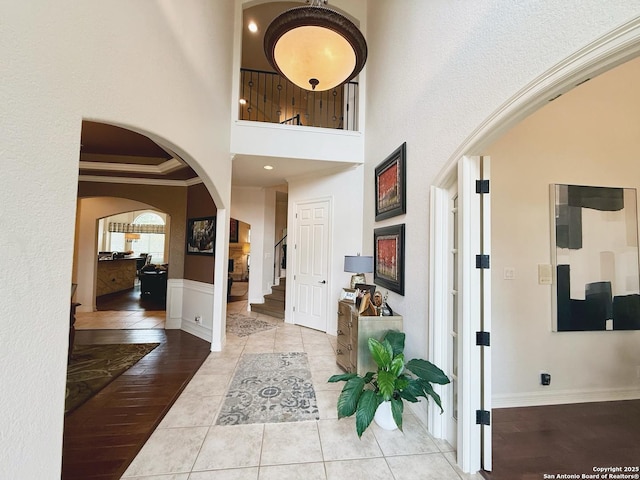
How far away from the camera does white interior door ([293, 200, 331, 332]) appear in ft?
16.3

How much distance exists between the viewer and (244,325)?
5199mm

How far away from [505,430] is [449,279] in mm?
1426

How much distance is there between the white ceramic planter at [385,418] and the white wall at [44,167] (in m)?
2.14

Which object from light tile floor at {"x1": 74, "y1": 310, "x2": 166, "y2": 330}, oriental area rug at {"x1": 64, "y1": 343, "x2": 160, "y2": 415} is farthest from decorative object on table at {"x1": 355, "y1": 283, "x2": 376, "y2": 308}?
light tile floor at {"x1": 74, "y1": 310, "x2": 166, "y2": 330}

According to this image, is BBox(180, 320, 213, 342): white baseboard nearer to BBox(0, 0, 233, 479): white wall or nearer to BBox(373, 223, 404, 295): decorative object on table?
BBox(373, 223, 404, 295): decorative object on table

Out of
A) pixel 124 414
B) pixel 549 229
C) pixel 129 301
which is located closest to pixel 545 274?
pixel 549 229

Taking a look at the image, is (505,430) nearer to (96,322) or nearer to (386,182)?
(386,182)

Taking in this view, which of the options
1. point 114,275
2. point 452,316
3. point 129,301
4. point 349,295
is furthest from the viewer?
point 114,275

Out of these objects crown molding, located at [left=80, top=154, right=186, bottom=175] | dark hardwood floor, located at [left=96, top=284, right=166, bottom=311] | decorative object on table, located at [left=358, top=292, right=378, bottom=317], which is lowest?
dark hardwood floor, located at [left=96, top=284, right=166, bottom=311]

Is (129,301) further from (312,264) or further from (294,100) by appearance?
(294,100)

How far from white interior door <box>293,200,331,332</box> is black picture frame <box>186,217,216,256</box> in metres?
1.66

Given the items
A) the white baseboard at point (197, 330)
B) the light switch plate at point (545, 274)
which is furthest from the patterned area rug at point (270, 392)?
the light switch plate at point (545, 274)

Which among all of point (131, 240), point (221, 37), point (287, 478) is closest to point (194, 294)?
point (287, 478)

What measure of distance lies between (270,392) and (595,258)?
365 cm
